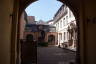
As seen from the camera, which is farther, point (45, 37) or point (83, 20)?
point (45, 37)

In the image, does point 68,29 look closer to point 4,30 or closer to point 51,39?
point 51,39

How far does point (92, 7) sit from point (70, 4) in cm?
375

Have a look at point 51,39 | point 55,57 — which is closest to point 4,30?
point 55,57

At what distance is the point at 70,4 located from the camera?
26.7 feet

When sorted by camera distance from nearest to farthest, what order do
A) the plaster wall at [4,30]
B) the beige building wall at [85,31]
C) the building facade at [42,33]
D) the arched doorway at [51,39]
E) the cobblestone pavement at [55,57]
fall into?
1. the plaster wall at [4,30]
2. the beige building wall at [85,31]
3. the cobblestone pavement at [55,57]
4. the building facade at [42,33]
5. the arched doorway at [51,39]

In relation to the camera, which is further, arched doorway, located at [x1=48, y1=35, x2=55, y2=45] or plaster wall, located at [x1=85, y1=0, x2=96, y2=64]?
arched doorway, located at [x1=48, y1=35, x2=55, y2=45]

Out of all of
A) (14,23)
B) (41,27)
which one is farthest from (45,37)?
(14,23)

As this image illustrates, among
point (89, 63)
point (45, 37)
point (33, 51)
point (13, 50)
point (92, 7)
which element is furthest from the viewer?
point (45, 37)

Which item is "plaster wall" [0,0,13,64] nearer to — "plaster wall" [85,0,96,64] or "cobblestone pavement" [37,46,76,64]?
"plaster wall" [85,0,96,64]

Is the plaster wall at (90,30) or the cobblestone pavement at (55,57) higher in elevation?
the plaster wall at (90,30)

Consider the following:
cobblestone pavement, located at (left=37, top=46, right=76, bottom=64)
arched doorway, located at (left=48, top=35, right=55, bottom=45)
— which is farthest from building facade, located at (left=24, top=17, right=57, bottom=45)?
cobblestone pavement, located at (left=37, top=46, right=76, bottom=64)

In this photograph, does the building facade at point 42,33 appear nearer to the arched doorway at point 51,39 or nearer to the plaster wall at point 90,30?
the arched doorway at point 51,39

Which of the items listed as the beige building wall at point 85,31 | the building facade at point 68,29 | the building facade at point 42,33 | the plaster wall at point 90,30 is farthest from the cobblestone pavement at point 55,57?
the building facade at point 42,33

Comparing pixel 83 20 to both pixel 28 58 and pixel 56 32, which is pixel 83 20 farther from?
pixel 56 32
